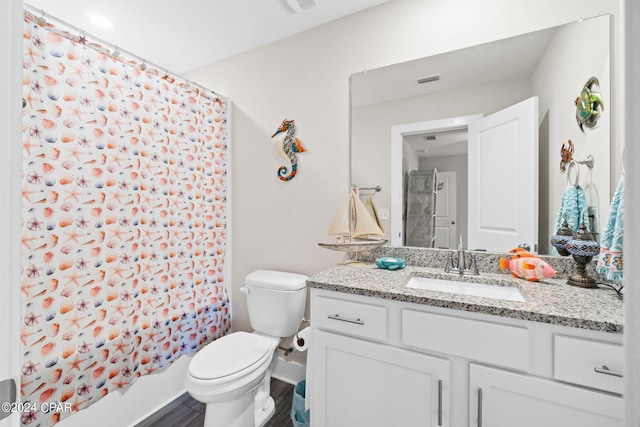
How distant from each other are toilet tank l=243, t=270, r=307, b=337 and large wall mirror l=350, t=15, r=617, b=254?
A: 0.69 meters

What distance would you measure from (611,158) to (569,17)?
672mm

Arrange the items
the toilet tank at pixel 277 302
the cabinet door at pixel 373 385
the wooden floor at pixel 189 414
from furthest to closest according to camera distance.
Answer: the toilet tank at pixel 277 302, the wooden floor at pixel 189 414, the cabinet door at pixel 373 385

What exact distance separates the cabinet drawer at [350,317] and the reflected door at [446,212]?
2.10ft

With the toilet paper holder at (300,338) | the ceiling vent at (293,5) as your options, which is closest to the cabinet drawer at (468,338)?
the toilet paper holder at (300,338)

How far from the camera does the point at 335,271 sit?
5.04ft

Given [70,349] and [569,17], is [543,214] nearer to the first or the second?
[569,17]

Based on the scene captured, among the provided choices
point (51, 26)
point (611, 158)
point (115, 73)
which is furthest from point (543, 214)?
point (51, 26)

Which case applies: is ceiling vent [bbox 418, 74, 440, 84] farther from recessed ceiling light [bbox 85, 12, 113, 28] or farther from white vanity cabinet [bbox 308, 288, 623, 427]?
recessed ceiling light [bbox 85, 12, 113, 28]

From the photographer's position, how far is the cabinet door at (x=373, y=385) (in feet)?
3.61

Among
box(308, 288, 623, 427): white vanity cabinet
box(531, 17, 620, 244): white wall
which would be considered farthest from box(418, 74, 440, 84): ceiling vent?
box(308, 288, 623, 427): white vanity cabinet

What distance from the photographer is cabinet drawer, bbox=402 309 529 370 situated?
98cm

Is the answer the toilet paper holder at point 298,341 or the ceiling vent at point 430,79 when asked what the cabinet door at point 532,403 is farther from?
the ceiling vent at point 430,79

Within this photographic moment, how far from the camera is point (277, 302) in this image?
185 cm

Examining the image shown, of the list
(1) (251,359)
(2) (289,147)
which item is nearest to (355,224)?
(2) (289,147)
